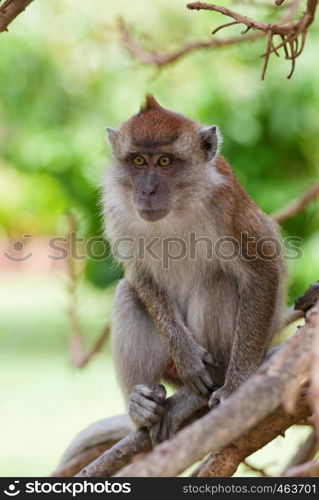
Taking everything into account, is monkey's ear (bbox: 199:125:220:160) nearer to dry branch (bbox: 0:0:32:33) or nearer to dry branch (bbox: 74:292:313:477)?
dry branch (bbox: 0:0:32:33)

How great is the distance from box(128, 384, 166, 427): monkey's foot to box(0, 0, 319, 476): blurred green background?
8458 millimetres

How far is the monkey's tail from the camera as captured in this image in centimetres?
723

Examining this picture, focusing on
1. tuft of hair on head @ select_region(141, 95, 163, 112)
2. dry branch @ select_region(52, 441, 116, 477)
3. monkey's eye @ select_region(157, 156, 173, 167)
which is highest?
tuft of hair on head @ select_region(141, 95, 163, 112)

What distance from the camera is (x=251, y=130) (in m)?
19.2

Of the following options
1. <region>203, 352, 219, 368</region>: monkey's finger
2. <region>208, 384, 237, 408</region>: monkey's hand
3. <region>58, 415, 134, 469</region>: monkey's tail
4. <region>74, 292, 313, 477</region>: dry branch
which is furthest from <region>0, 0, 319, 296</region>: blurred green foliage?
<region>74, 292, 313, 477</region>: dry branch

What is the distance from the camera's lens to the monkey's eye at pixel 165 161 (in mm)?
6406

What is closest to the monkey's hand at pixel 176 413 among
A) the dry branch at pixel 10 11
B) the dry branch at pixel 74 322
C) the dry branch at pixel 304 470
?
the dry branch at pixel 74 322

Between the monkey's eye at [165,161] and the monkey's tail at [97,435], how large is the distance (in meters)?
2.33

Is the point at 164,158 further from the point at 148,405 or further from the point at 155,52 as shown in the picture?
the point at 148,405

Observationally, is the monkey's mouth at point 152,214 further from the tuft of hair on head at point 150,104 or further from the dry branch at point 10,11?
the dry branch at point 10,11

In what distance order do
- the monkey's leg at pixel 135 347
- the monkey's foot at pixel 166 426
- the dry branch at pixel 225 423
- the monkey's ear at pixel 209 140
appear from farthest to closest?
1. the monkey's leg at pixel 135 347
2. the monkey's ear at pixel 209 140
3. the monkey's foot at pixel 166 426
4. the dry branch at pixel 225 423

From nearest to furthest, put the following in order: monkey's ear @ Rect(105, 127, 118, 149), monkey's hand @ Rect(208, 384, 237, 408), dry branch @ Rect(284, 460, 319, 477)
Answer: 1. dry branch @ Rect(284, 460, 319, 477)
2. monkey's hand @ Rect(208, 384, 237, 408)
3. monkey's ear @ Rect(105, 127, 118, 149)

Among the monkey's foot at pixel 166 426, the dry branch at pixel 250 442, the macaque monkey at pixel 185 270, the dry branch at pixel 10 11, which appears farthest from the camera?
the macaque monkey at pixel 185 270
